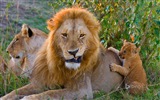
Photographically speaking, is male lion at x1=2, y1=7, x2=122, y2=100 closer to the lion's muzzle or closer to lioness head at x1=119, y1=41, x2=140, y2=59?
the lion's muzzle

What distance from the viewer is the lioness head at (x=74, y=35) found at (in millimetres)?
4727

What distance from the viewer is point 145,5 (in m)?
6.06

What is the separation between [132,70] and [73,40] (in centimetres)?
127

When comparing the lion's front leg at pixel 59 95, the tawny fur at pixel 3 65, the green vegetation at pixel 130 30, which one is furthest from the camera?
the tawny fur at pixel 3 65

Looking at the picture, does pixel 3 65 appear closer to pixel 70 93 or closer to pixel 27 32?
pixel 27 32

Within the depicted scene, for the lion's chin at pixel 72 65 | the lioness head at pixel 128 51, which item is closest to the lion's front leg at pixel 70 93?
the lion's chin at pixel 72 65

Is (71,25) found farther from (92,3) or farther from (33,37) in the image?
(92,3)

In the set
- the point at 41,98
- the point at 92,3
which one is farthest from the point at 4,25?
the point at 41,98

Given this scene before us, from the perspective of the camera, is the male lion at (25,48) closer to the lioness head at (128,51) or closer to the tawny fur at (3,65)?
the tawny fur at (3,65)

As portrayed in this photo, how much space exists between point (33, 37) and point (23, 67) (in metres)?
0.39

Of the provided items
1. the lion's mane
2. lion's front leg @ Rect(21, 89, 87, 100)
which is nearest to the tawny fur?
the lion's mane

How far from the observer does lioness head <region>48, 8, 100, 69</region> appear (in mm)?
4727

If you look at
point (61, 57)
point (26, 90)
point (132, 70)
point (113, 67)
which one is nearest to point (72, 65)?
point (61, 57)

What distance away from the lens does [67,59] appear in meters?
4.76
